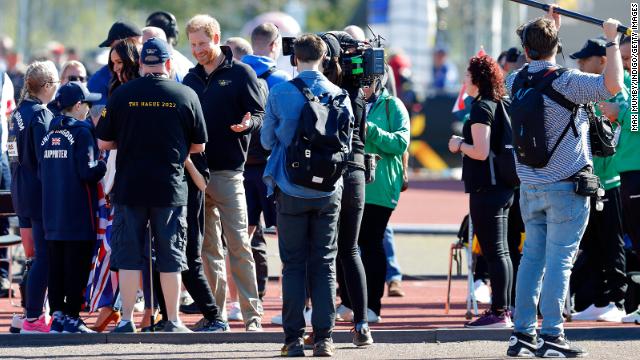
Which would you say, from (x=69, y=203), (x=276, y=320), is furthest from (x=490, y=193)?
(x=69, y=203)

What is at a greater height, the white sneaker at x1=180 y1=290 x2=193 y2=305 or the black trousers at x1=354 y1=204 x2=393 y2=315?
the black trousers at x1=354 y1=204 x2=393 y2=315

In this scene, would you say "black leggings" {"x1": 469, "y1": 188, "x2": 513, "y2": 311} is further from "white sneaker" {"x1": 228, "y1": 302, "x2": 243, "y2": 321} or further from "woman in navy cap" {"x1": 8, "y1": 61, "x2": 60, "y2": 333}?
"woman in navy cap" {"x1": 8, "y1": 61, "x2": 60, "y2": 333}

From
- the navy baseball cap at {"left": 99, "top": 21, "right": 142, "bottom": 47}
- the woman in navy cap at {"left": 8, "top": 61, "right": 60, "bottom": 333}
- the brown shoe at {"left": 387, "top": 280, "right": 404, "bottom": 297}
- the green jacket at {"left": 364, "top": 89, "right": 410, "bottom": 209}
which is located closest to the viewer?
the woman in navy cap at {"left": 8, "top": 61, "right": 60, "bottom": 333}

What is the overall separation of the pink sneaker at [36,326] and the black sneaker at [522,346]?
10.6ft

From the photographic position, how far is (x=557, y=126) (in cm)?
887

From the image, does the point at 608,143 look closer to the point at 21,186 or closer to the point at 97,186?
the point at 97,186

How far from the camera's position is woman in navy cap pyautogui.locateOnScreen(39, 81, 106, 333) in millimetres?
9820

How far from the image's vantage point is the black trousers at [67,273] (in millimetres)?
9906

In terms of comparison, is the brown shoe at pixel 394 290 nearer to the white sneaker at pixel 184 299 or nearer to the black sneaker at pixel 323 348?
the white sneaker at pixel 184 299

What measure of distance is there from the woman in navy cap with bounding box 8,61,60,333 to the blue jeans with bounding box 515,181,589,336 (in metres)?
3.33

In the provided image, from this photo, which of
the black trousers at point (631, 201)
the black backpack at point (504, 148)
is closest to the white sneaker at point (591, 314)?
the black trousers at point (631, 201)

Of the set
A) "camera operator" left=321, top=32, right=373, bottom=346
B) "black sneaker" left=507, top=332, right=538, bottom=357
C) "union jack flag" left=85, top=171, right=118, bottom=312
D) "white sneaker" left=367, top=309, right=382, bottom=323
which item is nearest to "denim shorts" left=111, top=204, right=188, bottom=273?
"union jack flag" left=85, top=171, right=118, bottom=312

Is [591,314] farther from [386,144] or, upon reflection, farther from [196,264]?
[196,264]

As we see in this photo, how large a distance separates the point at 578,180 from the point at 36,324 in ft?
12.6
